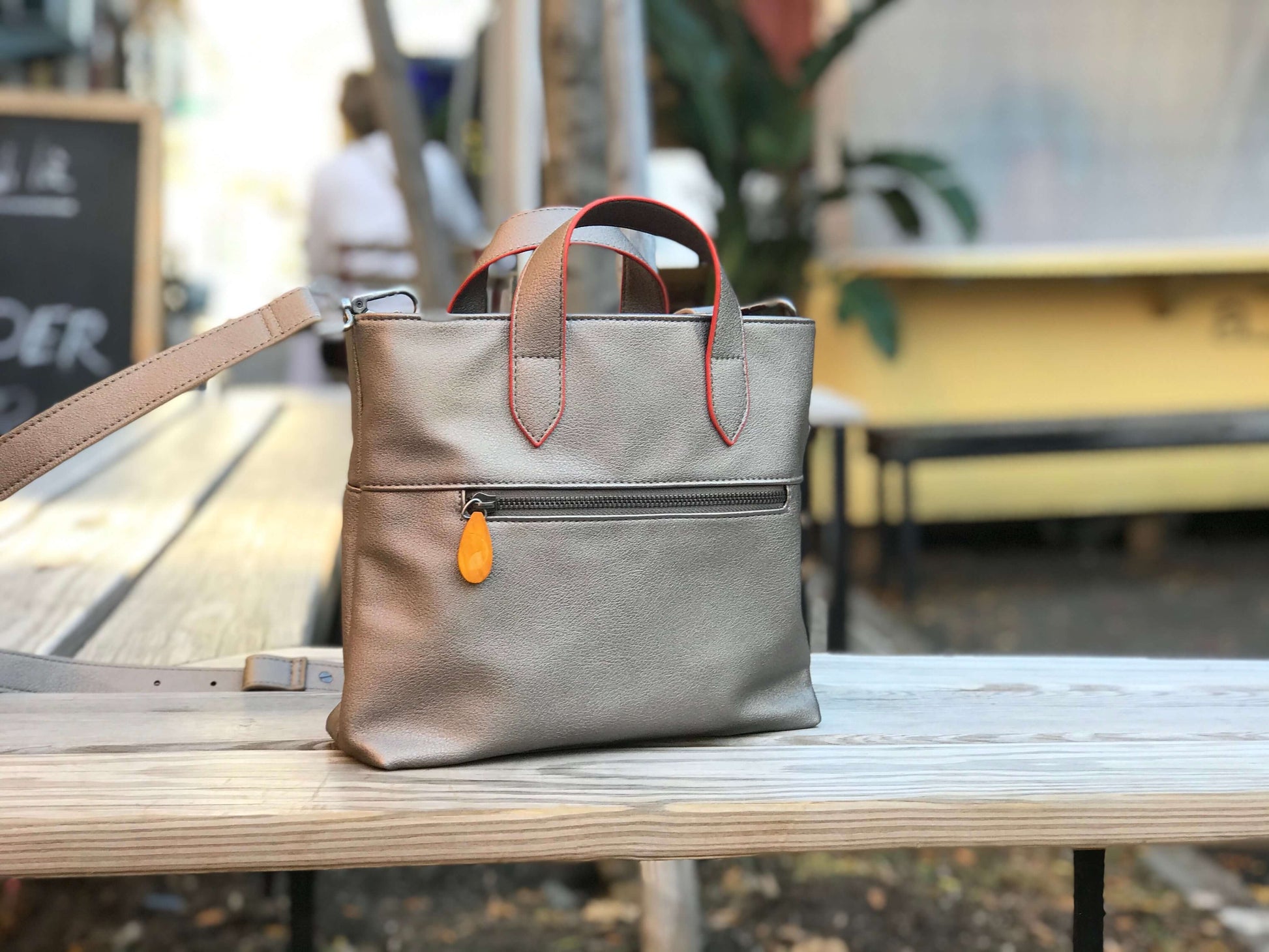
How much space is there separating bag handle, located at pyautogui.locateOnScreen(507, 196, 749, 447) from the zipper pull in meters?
0.07

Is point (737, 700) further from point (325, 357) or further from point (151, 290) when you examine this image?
point (151, 290)

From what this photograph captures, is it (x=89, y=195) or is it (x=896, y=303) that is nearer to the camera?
(x=89, y=195)

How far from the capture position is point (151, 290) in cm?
345

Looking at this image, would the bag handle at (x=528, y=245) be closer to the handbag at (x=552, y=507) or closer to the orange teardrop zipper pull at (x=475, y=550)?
the handbag at (x=552, y=507)

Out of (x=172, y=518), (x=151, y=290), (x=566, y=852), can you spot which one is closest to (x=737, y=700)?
(x=566, y=852)

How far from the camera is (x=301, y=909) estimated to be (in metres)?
1.37

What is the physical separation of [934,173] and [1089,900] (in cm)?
440

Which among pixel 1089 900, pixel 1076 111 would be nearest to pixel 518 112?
pixel 1089 900

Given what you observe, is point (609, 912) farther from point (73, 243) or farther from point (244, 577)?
point (73, 243)

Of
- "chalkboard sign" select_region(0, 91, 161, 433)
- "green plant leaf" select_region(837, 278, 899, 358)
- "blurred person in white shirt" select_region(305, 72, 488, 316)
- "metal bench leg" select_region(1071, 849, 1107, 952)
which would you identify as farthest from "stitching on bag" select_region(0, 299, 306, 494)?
"green plant leaf" select_region(837, 278, 899, 358)

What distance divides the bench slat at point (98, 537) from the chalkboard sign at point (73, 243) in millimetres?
880

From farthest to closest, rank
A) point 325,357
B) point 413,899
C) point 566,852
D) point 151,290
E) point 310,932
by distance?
point 151,290 → point 413,899 → point 310,932 → point 325,357 → point 566,852

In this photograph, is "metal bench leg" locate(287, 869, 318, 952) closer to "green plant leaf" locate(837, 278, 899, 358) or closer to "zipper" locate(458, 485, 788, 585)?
"zipper" locate(458, 485, 788, 585)

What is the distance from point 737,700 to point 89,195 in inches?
127
